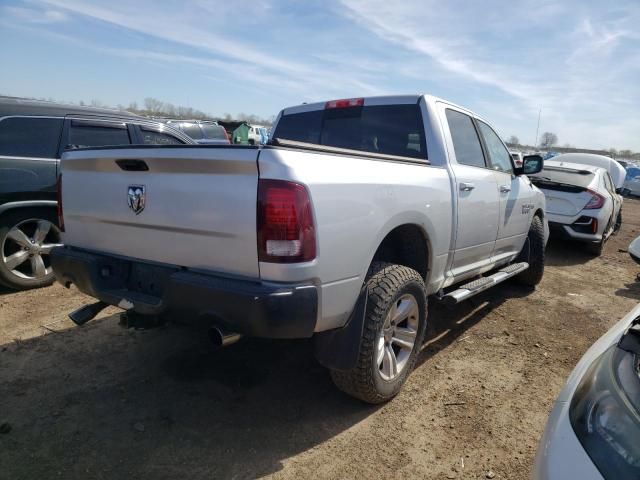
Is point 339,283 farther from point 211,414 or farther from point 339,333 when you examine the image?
point 211,414

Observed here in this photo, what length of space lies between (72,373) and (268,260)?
80.5 inches

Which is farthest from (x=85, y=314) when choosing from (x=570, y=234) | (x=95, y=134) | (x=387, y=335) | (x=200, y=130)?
(x=200, y=130)

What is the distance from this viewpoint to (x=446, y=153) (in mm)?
3443

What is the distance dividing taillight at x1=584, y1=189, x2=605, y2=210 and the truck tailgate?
24.3 ft

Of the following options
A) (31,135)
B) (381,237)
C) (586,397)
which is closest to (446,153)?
(381,237)

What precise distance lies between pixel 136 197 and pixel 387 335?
1723mm

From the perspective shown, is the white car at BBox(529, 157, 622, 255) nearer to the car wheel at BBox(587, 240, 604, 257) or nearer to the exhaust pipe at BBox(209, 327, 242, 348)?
the car wheel at BBox(587, 240, 604, 257)

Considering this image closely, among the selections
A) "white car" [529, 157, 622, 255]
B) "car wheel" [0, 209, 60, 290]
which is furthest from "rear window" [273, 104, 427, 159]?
"white car" [529, 157, 622, 255]

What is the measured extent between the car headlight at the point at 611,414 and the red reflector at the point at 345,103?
109 inches

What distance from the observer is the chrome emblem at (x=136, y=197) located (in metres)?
2.48

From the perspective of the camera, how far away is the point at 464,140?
3887 millimetres

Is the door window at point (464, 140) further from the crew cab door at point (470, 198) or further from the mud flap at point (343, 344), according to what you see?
the mud flap at point (343, 344)

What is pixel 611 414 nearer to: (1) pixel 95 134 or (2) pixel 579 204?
(1) pixel 95 134

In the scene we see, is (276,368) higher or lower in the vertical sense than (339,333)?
lower
